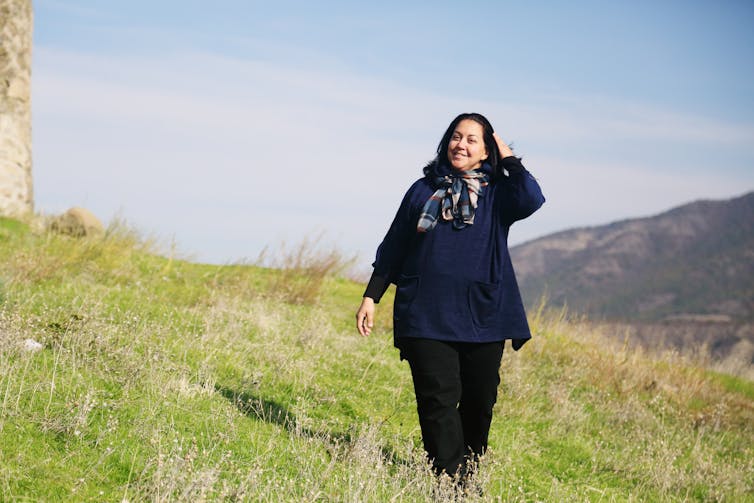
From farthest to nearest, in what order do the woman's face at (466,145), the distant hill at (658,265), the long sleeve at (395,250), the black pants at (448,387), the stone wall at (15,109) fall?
the distant hill at (658,265) < the stone wall at (15,109) < the long sleeve at (395,250) < the woman's face at (466,145) < the black pants at (448,387)

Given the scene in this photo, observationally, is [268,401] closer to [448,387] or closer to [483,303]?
[448,387]

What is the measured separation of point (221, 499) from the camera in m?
4.06

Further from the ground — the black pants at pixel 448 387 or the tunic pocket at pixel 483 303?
the tunic pocket at pixel 483 303

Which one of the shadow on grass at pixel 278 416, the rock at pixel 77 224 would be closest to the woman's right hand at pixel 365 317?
the shadow on grass at pixel 278 416

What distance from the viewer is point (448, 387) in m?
4.95

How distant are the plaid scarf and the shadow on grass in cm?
163

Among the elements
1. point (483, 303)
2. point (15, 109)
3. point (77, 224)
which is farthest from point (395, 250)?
point (15, 109)

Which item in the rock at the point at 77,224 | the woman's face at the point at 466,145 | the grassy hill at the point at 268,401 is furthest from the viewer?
the rock at the point at 77,224

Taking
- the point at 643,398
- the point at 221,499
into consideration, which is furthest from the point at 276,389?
the point at 643,398

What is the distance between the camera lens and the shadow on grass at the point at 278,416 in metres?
5.88

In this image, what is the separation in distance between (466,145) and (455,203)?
1.29 feet

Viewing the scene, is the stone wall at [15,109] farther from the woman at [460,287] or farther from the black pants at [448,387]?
the black pants at [448,387]

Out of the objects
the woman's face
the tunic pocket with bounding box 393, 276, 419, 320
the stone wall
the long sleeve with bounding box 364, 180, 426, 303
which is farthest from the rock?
the woman's face

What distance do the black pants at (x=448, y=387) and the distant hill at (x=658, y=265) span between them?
113600 millimetres
